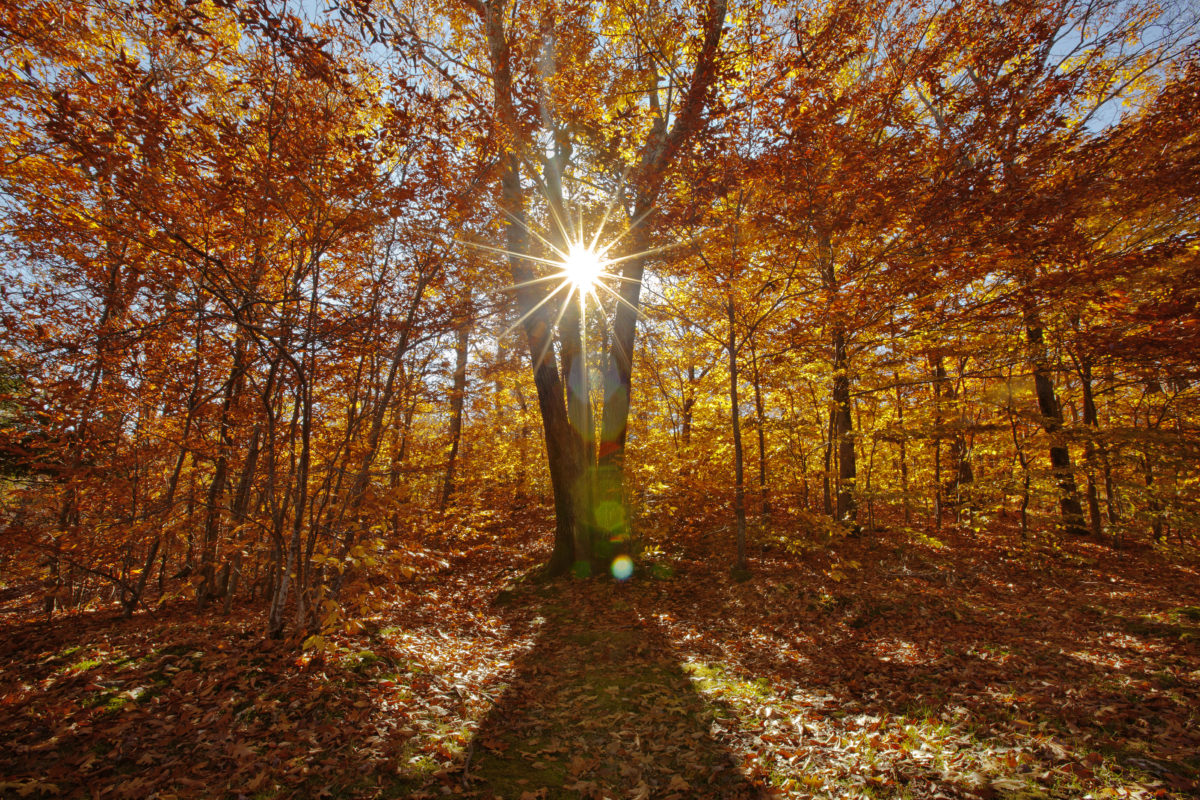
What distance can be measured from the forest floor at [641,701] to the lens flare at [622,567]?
1491mm

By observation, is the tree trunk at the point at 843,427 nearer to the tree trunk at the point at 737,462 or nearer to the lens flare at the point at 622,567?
the tree trunk at the point at 737,462

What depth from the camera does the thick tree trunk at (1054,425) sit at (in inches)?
375

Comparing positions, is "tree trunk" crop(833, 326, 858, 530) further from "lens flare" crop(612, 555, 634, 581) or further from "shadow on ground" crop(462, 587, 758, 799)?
"shadow on ground" crop(462, 587, 758, 799)

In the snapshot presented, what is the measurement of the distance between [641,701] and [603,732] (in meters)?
0.68

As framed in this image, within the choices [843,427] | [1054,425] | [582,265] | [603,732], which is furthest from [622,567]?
[1054,425]

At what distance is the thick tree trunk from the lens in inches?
375

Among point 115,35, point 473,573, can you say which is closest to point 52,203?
point 115,35

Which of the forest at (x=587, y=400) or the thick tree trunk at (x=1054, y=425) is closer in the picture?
the forest at (x=587, y=400)

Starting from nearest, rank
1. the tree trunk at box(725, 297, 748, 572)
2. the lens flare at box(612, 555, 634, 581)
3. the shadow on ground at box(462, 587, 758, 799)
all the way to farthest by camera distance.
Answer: the shadow on ground at box(462, 587, 758, 799)
the tree trunk at box(725, 297, 748, 572)
the lens flare at box(612, 555, 634, 581)

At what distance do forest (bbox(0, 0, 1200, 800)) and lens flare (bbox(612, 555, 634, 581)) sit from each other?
0.15ft

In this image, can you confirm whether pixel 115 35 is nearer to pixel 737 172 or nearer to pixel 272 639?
pixel 272 639

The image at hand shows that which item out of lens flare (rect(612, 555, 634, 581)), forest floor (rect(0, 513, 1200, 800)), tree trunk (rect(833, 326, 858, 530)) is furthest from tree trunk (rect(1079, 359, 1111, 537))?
lens flare (rect(612, 555, 634, 581))

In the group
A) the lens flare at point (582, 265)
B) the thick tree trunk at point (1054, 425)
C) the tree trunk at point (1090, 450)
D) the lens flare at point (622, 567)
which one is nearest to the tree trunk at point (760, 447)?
the lens flare at point (622, 567)

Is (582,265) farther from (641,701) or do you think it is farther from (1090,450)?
(1090,450)
